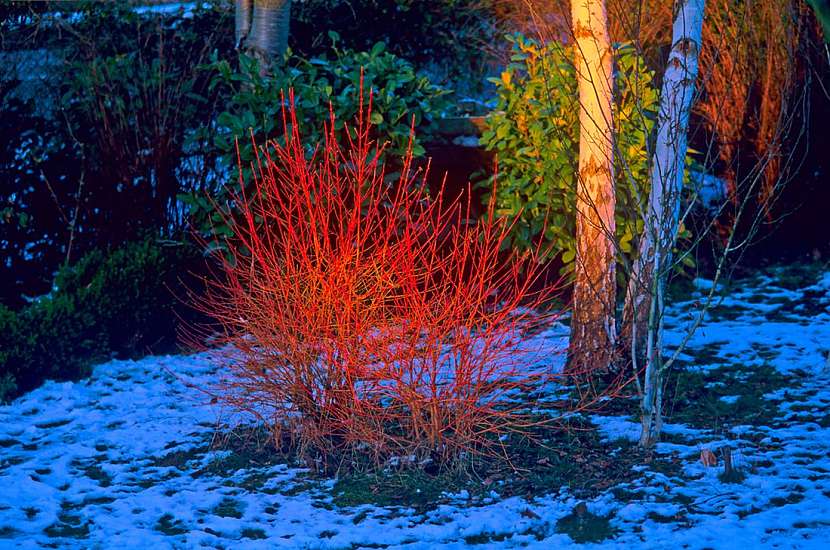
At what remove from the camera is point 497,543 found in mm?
3891

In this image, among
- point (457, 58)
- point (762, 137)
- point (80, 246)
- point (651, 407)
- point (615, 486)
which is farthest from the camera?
point (457, 58)

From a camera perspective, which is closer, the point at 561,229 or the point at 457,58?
the point at 561,229

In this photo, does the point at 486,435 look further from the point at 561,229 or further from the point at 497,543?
the point at 561,229

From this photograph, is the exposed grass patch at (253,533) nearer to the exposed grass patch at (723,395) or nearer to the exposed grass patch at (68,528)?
the exposed grass patch at (68,528)

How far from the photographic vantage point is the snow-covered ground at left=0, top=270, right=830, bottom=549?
13.0 feet

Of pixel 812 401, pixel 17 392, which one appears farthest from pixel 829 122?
pixel 17 392

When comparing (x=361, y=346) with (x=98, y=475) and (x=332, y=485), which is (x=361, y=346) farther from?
(x=98, y=475)

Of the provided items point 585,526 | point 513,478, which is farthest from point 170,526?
point 585,526

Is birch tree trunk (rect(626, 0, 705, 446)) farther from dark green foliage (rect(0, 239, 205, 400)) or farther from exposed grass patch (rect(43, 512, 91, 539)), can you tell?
dark green foliage (rect(0, 239, 205, 400))

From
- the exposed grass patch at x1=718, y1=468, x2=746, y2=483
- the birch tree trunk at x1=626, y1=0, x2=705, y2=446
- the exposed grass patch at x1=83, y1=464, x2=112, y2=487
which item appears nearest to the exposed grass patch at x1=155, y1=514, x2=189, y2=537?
the exposed grass patch at x1=83, y1=464, x2=112, y2=487

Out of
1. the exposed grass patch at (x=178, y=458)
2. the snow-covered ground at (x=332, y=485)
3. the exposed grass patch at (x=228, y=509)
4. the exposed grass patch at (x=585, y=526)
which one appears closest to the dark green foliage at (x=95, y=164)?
the snow-covered ground at (x=332, y=485)

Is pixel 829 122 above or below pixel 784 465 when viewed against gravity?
above

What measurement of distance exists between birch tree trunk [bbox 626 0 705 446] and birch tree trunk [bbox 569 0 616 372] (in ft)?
0.83

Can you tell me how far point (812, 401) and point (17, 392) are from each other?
4.79m
